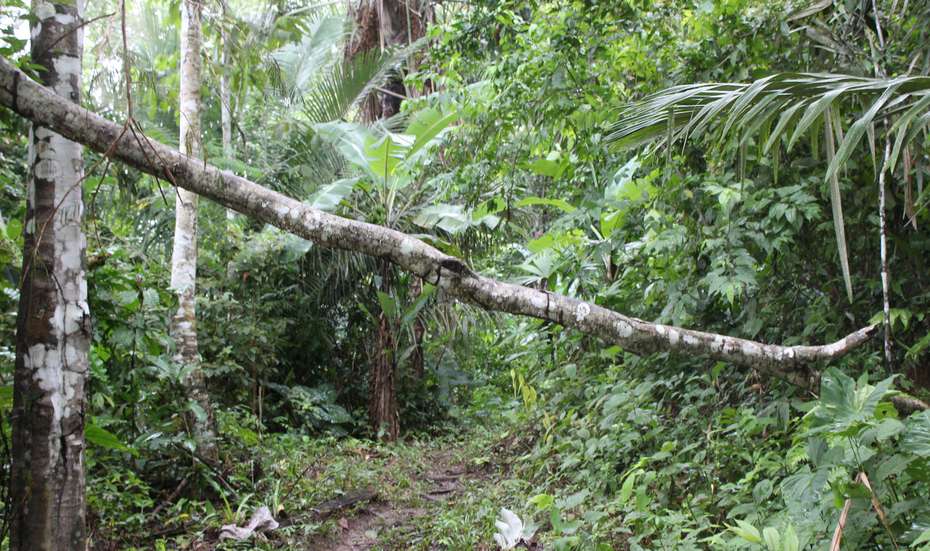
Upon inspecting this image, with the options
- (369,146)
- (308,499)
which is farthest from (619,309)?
(369,146)

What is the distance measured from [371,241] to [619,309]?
310 centimetres

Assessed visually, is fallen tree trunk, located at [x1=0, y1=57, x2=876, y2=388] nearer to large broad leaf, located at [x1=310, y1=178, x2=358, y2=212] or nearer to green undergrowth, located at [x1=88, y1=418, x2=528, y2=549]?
green undergrowth, located at [x1=88, y1=418, x2=528, y2=549]

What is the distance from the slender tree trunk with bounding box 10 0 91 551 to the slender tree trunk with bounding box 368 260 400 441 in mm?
5171

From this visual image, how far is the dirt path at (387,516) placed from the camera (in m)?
4.62

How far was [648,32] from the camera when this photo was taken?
4625 mm

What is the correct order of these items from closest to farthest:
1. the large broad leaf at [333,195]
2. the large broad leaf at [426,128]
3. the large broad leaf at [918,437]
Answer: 1. the large broad leaf at [918,437]
2. the large broad leaf at [426,128]
3. the large broad leaf at [333,195]

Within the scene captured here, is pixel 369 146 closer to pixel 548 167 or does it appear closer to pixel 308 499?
pixel 548 167

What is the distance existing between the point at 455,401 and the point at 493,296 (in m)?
7.72

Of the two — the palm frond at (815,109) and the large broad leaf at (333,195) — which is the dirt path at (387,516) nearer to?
the large broad leaf at (333,195)

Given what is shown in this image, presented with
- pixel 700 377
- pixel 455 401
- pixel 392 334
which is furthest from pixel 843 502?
pixel 455 401

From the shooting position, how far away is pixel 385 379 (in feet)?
26.9

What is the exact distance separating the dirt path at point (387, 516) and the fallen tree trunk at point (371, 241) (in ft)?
8.28

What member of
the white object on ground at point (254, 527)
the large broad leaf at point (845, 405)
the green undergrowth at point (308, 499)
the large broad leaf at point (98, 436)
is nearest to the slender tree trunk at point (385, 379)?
the green undergrowth at point (308, 499)

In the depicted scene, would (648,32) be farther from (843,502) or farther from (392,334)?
(392,334)
